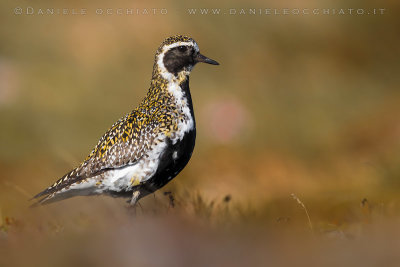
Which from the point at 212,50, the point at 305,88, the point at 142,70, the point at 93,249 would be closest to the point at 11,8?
the point at 142,70

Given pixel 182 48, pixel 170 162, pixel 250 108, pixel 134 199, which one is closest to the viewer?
pixel 170 162

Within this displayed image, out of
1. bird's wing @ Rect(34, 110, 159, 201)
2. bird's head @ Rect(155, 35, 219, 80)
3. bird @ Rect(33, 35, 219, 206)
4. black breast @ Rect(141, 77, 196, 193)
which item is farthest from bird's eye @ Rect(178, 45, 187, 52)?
black breast @ Rect(141, 77, 196, 193)

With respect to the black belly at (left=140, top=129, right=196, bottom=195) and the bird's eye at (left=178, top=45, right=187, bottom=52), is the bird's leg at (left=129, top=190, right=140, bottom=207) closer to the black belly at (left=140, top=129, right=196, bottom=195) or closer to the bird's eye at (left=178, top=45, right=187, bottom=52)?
the black belly at (left=140, top=129, right=196, bottom=195)

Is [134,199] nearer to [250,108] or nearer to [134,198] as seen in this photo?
[134,198]

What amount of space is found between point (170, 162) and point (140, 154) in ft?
1.01

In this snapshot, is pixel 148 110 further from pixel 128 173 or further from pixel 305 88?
pixel 305 88

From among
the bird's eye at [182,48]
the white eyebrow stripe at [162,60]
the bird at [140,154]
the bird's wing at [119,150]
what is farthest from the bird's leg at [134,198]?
the bird's eye at [182,48]

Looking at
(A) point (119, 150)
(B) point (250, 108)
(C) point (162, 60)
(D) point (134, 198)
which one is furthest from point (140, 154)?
(B) point (250, 108)

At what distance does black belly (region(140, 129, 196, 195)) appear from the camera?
20.2ft

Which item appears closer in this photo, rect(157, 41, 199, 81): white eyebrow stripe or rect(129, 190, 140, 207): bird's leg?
rect(129, 190, 140, 207): bird's leg

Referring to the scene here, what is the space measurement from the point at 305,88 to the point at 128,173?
883 centimetres

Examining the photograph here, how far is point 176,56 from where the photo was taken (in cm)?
681

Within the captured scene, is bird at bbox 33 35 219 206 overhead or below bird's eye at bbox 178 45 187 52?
below

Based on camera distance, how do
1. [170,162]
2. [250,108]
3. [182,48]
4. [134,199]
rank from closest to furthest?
[170,162], [134,199], [182,48], [250,108]
